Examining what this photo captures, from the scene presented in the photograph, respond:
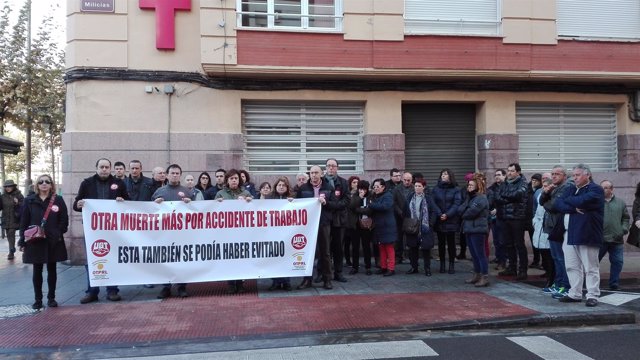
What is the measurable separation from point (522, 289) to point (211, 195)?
5447 millimetres

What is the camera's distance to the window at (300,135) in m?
11.9

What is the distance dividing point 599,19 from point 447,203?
6724 mm

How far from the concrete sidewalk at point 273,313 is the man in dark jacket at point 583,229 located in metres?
0.33

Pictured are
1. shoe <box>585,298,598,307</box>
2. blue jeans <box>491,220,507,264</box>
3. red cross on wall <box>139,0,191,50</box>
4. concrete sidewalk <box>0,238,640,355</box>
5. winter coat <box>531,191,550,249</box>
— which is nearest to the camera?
concrete sidewalk <box>0,238,640,355</box>

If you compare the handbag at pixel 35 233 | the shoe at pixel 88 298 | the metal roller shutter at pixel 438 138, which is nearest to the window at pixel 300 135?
the metal roller shutter at pixel 438 138

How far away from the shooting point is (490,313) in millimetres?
6766

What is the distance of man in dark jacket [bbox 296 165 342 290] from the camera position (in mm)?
8367

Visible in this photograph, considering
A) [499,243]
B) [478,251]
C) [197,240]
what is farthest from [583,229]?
[197,240]

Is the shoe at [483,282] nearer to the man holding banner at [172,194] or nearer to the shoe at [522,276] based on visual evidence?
the shoe at [522,276]

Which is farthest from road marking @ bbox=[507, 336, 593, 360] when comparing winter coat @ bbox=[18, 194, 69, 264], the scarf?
winter coat @ bbox=[18, 194, 69, 264]

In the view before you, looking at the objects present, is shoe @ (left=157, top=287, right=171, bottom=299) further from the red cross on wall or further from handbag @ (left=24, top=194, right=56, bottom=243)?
the red cross on wall

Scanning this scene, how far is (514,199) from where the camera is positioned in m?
8.80

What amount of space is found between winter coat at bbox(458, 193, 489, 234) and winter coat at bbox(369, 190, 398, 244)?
1.31m

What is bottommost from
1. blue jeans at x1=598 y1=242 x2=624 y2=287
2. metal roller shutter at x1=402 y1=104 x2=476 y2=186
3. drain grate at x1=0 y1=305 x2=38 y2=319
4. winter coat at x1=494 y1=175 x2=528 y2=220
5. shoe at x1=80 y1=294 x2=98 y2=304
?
drain grate at x1=0 y1=305 x2=38 y2=319
